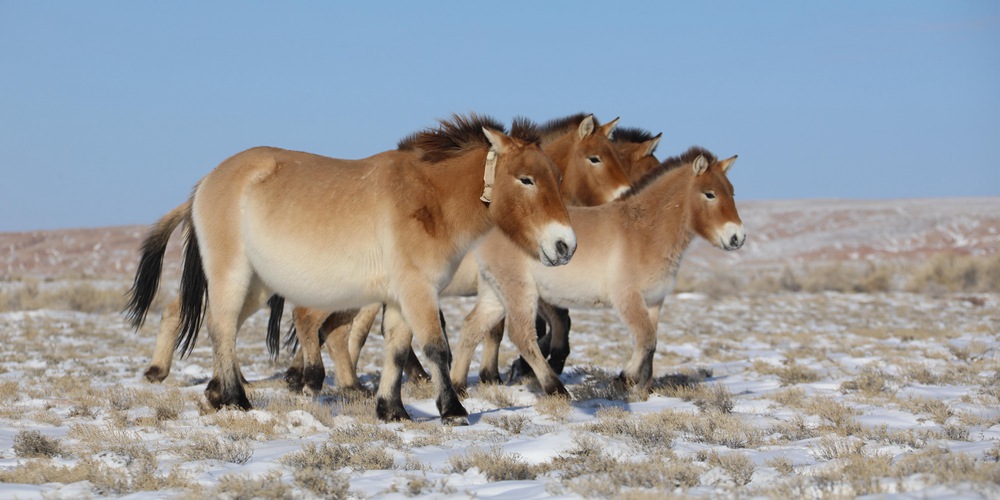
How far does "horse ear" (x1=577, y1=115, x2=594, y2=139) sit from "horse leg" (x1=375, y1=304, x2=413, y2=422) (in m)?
3.52

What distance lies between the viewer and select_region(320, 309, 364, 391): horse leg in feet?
26.0

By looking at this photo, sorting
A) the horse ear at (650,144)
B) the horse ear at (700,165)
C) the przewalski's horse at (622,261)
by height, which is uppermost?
the horse ear at (650,144)

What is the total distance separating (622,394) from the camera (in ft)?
24.2

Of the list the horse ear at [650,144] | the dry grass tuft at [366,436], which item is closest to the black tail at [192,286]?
the dry grass tuft at [366,436]

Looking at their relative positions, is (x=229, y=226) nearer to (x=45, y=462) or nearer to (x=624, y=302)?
(x=45, y=462)

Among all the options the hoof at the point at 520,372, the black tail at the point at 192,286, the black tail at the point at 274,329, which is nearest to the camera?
the black tail at the point at 192,286

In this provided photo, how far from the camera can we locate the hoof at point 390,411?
6145 mm

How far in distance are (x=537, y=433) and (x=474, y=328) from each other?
104 inches

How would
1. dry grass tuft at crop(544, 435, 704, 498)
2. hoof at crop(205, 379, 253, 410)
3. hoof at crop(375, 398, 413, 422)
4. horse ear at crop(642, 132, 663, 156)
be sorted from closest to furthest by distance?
dry grass tuft at crop(544, 435, 704, 498)
hoof at crop(375, 398, 413, 422)
hoof at crop(205, 379, 253, 410)
horse ear at crop(642, 132, 663, 156)

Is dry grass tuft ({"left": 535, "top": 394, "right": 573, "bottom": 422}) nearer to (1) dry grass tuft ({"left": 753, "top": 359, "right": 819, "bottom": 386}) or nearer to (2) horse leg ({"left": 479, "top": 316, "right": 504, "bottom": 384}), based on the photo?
(2) horse leg ({"left": 479, "top": 316, "right": 504, "bottom": 384})

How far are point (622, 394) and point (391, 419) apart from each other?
Answer: 2.20m

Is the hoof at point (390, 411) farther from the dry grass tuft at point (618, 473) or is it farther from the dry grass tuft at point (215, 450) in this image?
the dry grass tuft at point (618, 473)

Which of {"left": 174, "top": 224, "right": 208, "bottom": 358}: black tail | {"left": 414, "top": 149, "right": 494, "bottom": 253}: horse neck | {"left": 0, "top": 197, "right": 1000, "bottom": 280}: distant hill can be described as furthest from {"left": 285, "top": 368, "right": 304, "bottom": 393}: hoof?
{"left": 0, "top": 197, "right": 1000, "bottom": 280}: distant hill

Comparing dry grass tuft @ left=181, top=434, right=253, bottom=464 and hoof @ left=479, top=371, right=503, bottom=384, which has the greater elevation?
dry grass tuft @ left=181, top=434, right=253, bottom=464
